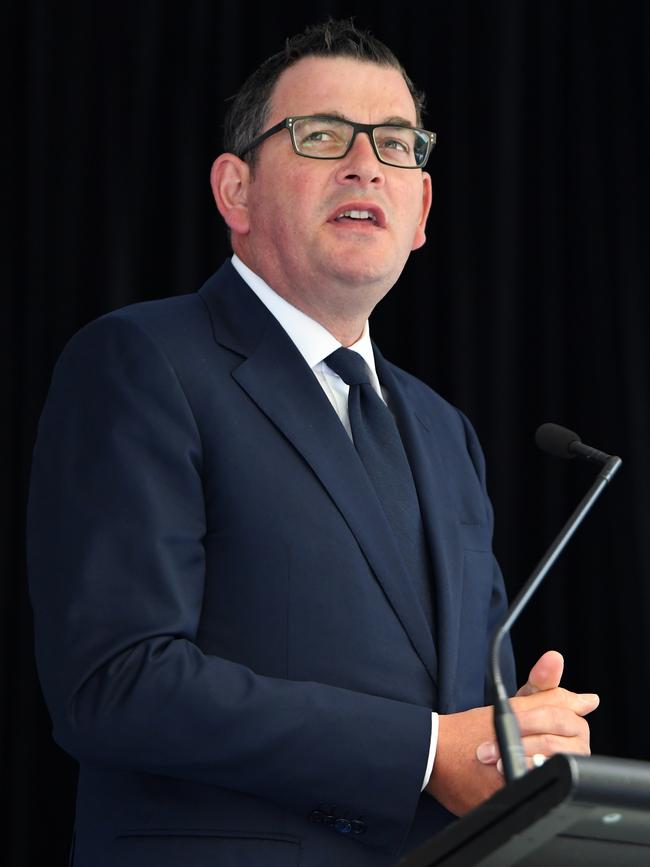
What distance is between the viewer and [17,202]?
9.78 ft

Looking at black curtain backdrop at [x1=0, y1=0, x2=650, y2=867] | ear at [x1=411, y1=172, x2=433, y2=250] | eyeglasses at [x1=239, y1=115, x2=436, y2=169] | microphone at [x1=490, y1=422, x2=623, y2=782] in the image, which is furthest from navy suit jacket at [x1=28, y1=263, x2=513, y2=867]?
black curtain backdrop at [x1=0, y1=0, x2=650, y2=867]

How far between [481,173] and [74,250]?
1038mm

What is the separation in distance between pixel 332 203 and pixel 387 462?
459 millimetres

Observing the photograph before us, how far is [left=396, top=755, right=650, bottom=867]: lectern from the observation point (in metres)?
1.00

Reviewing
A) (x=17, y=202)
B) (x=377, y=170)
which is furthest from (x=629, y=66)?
(x=17, y=202)

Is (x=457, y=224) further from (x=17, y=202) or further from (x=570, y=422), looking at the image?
(x=17, y=202)

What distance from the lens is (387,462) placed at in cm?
202

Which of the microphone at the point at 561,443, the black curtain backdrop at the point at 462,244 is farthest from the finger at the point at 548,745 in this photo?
the black curtain backdrop at the point at 462,244

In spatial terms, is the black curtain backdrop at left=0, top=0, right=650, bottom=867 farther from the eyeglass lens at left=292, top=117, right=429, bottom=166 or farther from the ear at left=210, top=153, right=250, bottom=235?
the eyeglass lens at left=292, top=117, right=429, bottom=166

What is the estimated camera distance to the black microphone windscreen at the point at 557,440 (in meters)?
1.91

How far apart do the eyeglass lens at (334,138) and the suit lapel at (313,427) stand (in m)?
0.29

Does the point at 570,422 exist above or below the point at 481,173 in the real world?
below

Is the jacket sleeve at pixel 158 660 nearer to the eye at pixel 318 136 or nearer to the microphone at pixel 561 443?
the microphone at pixel 561 443

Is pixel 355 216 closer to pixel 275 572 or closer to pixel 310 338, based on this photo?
A: pixel 310 338
